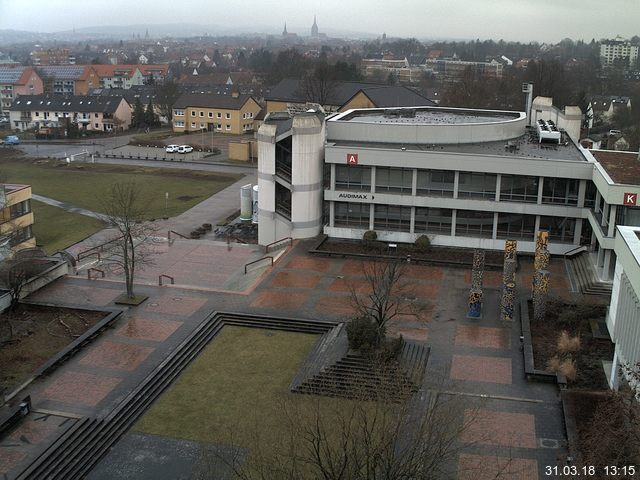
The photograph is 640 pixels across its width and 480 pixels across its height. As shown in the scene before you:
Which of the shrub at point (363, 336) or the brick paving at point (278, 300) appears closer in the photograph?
the shrub at point (363, 336)

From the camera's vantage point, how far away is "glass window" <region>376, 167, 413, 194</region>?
4019 centimetres

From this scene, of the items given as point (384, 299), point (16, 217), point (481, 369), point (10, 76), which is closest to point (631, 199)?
point (481, 369)

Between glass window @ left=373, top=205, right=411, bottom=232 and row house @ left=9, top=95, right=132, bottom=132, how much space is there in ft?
213

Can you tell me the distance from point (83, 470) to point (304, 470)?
254 inches

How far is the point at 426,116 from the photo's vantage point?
50.8 meters

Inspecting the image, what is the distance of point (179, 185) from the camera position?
6194 centimetres

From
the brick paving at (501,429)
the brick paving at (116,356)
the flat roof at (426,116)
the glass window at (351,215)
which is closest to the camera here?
the brick paving at (501,429)

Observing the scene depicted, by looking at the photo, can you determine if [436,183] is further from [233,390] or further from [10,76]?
[10,76]

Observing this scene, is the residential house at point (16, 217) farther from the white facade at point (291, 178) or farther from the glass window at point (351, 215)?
the glass window at point (351, 215)

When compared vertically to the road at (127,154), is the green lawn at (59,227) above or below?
below

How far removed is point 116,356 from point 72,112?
274 feet

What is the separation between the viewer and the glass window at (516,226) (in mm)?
39344

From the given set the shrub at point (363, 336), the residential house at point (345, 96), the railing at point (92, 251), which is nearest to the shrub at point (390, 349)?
the shrub at point (363, 336)

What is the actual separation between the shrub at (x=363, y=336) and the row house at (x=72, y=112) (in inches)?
3089
